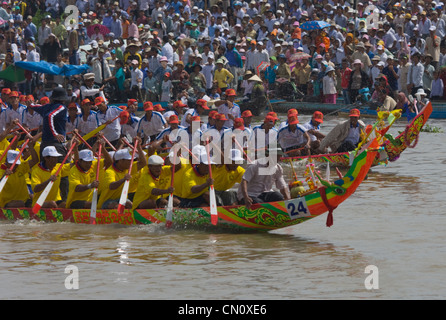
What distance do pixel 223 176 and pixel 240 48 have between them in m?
14.8

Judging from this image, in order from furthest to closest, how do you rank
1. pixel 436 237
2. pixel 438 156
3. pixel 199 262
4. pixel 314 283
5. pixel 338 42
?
pixel 338 42
pixel 438 156
pixel 436 237
pixel 199 262
pixel 314 283

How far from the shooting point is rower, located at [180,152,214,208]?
45.7 feet

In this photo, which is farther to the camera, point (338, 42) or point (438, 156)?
point (338, 42)

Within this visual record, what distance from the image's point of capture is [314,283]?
11156 millimetres

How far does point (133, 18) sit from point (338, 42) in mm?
7857

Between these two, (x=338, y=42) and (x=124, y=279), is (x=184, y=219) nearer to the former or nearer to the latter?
(x=124, y=279)

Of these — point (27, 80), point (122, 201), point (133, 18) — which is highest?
point (133, 18)

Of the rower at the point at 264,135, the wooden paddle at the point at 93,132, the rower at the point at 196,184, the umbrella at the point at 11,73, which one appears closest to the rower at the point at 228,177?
the rower at the point at 196,184

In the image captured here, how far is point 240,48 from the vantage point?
28.5 meters

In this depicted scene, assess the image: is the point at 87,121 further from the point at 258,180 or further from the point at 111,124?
the point at 258,180

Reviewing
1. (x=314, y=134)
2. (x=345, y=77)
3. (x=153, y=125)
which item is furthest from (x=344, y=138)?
(x=345, y=77)

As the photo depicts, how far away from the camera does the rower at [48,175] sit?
48.1 feet

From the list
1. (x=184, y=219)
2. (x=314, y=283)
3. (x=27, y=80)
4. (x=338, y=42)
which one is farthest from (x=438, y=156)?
(x=27, y=80)

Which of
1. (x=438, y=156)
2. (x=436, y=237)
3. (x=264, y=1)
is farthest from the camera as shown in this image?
(x=264, y=1)
